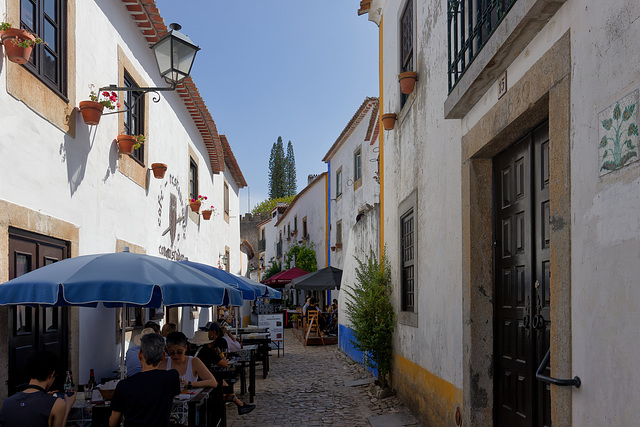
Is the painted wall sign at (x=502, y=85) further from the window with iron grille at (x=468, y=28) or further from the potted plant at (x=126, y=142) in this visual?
the potted plant at (x=126, y=142)

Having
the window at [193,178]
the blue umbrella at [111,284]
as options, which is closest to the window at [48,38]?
the blue umbrella at [111,284]

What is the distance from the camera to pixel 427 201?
7336 mm

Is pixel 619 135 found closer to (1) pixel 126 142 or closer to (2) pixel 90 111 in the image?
(2) pixel 90 111

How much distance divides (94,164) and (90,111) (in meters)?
0.76

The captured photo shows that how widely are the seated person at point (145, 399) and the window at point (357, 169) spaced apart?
56.7 feet

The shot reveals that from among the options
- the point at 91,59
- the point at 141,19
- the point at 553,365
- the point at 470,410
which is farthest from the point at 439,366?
the point at 141,19

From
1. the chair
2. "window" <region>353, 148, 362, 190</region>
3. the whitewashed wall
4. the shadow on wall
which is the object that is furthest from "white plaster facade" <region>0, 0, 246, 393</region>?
"window" <region>353, 148, 362, 190</region>

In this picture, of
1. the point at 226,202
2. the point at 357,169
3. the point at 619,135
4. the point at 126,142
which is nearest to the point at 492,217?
the point at 619,135

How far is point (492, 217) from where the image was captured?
545cm

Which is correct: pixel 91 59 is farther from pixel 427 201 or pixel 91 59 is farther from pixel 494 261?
pixel 494 261

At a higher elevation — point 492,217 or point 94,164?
point 94,164

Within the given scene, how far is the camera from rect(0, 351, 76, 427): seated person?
11.9ft

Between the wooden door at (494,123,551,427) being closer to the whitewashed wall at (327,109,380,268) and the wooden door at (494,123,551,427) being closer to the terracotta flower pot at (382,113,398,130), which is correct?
the terracotta flower pot at (382,113,398,130)

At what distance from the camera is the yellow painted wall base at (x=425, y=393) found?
6.15 meters
